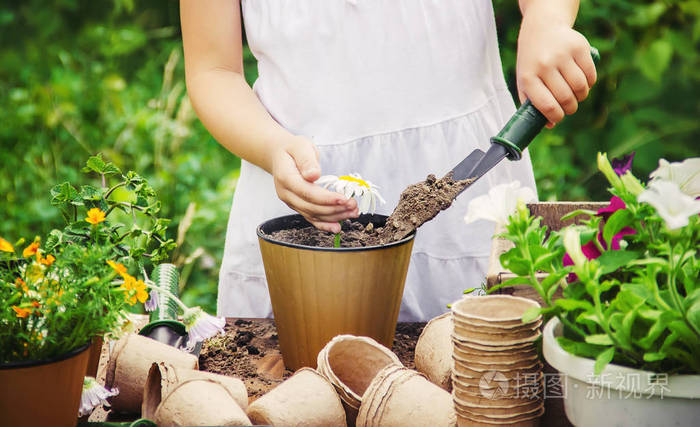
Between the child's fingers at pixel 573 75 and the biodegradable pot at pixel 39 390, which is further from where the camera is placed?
the child's fingers at pixel 573 75

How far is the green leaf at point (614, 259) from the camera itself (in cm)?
67

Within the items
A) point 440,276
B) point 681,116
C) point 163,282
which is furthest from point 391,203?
point 681,116

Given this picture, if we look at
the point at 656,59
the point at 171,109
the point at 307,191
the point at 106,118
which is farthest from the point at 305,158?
the point at 106,118

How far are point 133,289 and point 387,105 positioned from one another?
671 mm

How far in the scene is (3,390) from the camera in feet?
2.28

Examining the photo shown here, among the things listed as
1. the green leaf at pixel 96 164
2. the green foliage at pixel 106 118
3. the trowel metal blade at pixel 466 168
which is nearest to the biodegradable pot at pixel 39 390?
the green leaf at pixel 96 164

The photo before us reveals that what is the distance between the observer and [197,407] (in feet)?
2.43

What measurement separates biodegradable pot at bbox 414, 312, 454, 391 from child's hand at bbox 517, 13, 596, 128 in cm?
35

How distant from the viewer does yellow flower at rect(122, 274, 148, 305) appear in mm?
789

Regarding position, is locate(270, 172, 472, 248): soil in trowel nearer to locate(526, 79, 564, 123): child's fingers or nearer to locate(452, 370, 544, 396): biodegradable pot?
locate(526, 79, 564, 123): child's fingers

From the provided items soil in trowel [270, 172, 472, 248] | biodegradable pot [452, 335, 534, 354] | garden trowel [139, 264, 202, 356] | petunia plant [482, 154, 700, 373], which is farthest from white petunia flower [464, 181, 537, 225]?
garden trowel [139, 264, 202, 356]

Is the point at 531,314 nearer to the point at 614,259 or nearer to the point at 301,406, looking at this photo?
the point at 614,259

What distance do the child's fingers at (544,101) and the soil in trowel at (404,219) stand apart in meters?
0.16

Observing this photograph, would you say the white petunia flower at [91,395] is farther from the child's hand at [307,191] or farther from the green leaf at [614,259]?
the green leaf at [614,259]
